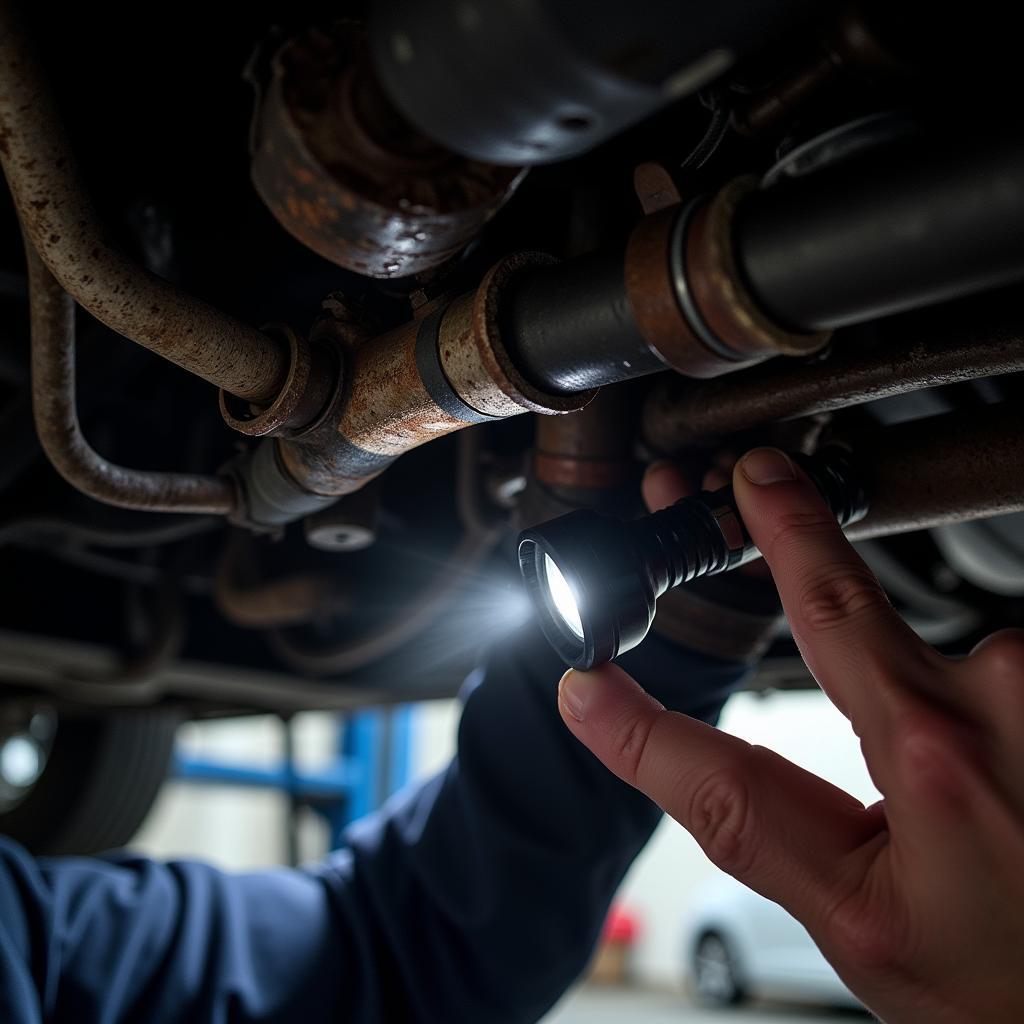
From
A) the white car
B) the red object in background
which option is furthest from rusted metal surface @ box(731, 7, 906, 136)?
the red object in background

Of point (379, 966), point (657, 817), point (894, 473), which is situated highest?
point (894, 473)

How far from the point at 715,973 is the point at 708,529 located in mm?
3919

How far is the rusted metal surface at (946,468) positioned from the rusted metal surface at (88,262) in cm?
32

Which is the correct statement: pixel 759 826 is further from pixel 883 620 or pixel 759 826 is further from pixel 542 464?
pixel 542 464

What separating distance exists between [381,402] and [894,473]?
280mm

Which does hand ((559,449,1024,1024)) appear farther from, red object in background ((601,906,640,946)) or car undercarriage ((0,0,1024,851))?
red object in background ((601,906,640,946))

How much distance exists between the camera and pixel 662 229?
0.33 metres

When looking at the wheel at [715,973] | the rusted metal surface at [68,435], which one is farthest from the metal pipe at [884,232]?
the wheel at [715,973]

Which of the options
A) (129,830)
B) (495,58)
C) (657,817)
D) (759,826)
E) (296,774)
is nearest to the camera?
(495,58)

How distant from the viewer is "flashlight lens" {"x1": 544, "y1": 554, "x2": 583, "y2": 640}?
0.43 meters

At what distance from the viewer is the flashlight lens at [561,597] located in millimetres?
433

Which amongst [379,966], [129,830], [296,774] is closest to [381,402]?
[379,966]

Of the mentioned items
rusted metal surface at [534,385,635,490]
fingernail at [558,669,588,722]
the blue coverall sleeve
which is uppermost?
rusted metal surface at [534,385,635,490]

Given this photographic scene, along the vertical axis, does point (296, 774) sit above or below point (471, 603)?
below
